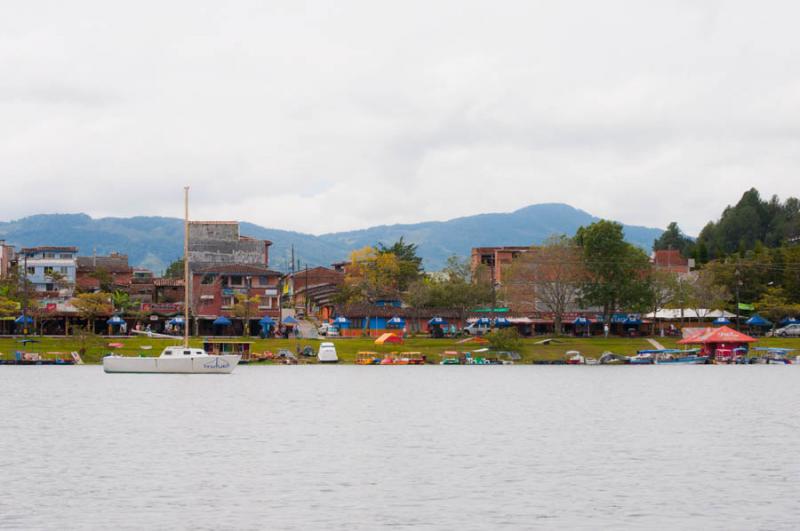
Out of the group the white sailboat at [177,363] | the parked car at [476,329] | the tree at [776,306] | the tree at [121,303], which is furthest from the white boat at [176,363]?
the tree at [776,306]

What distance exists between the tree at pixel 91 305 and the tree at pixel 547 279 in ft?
178

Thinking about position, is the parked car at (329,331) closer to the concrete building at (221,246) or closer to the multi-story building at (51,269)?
the concrete building at (221,246)

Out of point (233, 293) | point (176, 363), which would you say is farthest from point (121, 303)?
point (176, 363)

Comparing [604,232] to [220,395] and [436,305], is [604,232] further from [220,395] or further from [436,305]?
[220,395]

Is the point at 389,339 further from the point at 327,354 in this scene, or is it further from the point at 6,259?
the point at 6,259

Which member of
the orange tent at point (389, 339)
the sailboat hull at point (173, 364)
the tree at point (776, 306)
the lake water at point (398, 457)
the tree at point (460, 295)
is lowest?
the lake water at point (398, 457)

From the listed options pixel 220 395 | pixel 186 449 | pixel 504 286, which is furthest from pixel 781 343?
pixel 186 449

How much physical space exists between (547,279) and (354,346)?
94.7ft

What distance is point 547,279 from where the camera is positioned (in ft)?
494

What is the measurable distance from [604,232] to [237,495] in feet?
382

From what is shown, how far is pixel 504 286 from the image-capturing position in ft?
522

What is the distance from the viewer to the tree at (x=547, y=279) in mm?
150000

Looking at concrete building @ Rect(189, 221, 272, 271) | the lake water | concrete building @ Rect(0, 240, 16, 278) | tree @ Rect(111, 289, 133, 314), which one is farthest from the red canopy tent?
concrete building @ Rect(0, 240, 16, 278)

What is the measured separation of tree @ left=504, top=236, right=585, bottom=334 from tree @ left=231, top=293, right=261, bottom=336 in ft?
118
